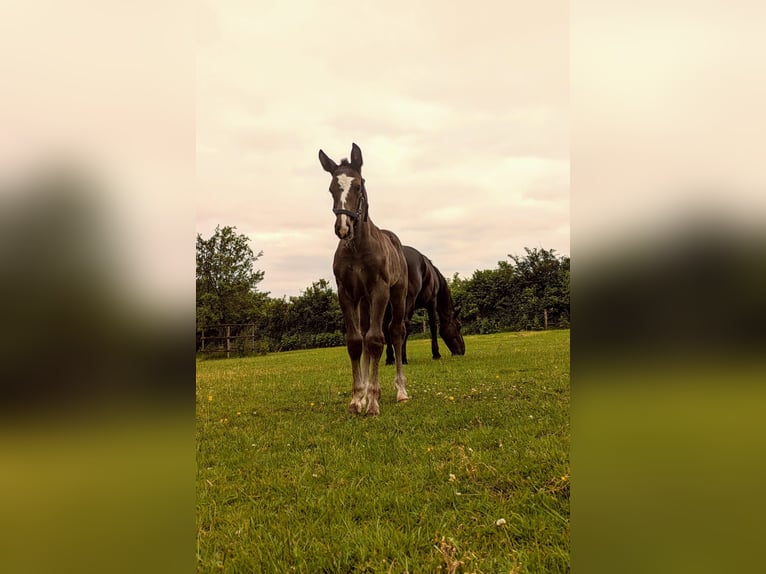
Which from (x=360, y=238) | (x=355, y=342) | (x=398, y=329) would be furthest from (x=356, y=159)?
(x=398, y=329)

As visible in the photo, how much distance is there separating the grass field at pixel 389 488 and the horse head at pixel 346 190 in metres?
2.39

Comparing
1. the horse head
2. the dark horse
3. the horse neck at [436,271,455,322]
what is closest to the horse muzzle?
the horse head

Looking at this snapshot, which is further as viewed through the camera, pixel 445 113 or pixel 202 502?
pixel 202 502

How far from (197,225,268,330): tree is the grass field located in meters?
23.5

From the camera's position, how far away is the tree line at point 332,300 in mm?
29734

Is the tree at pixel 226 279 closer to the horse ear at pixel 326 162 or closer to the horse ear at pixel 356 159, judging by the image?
the horse ear at pixel 326 162

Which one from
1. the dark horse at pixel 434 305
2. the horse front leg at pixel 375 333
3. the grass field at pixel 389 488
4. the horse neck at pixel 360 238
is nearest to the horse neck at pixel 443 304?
the dark horse at pixel 434 305

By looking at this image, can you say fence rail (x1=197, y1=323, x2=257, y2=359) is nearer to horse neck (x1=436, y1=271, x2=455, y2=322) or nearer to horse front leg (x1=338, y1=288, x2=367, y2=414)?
horse neck (x1=436, y1=271, x2=455, y2=322)

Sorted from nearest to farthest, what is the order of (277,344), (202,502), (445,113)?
(445,113) < (202,502) < (277,344)

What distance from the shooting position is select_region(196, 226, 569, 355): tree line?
97.6ft
